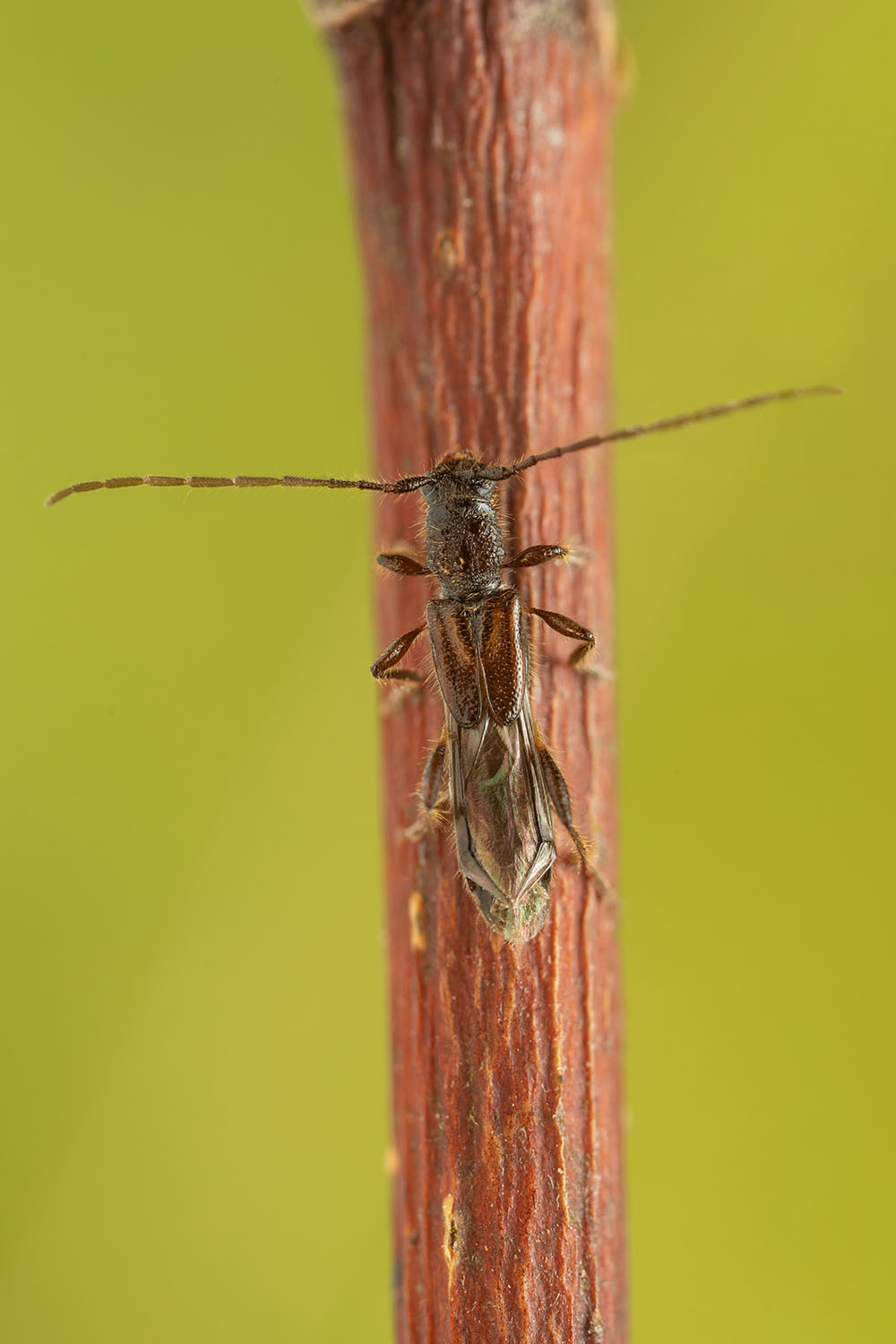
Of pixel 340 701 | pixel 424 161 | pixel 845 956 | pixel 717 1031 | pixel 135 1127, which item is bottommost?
pixel 135 1127

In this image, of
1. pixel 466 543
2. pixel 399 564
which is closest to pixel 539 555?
pixel 466 543

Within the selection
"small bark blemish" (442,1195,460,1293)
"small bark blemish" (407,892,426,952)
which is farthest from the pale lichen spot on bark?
"small bark blemish" (442,1195,460,1293)

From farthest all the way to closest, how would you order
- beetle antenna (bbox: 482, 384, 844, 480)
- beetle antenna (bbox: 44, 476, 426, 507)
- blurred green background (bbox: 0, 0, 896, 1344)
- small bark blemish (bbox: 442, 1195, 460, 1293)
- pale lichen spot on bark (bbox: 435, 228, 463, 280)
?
blurred green background (bbox: 0, 0, 896, 1344) → pale lichen spot on bark (bbox: 435, 228, 463, 280) → beetle antenna (bbox: 44, 476, 426, 507) → beetle antenna (bbox: 482, 384, 844, 480) → small bark blemish (bbox: 442, 1195, 460, 1293)

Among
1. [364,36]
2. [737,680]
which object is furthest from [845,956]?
[364,36]

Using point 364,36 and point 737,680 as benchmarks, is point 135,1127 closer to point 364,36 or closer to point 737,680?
point 737,680

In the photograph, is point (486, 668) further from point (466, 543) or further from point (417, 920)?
point (417, 920)

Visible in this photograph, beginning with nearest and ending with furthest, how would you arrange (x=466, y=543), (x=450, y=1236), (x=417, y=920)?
(x=450, y=1236), (x=417, y=920), (x=466, y=543)

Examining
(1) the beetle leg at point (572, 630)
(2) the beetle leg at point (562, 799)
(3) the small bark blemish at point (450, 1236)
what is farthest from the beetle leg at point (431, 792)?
(3) the small bark blemish at point (450, 1236)

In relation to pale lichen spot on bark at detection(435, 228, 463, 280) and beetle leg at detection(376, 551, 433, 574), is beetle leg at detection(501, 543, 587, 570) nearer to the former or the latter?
beetle leg at detection(376, 551, 433, 574)
